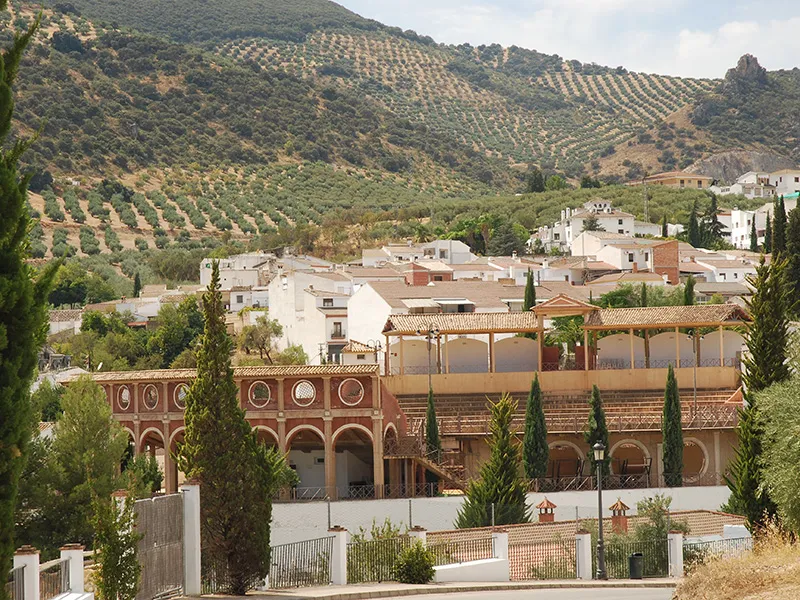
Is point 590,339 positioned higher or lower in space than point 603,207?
lower

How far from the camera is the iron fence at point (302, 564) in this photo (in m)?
29.0

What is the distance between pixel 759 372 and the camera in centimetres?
3641

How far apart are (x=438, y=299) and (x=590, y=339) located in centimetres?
1228

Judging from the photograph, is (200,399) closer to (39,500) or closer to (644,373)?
(39,500)

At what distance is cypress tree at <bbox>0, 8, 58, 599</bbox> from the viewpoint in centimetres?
1670

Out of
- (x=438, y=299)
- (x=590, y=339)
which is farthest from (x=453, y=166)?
(x=590, y=339)

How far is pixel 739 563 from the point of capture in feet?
77.7

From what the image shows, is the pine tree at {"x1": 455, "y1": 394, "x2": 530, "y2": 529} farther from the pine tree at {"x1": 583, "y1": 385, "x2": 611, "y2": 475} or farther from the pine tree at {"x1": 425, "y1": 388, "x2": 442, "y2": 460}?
the pine tree at {"x1": 425, "y1": 388, "x2": 442, "y2": 460}

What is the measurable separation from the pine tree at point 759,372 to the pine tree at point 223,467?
13.8 m

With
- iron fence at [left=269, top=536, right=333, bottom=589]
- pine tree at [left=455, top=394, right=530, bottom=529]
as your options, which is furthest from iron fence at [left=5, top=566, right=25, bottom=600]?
pine tree at [left=455, top=394, right=530, bottom=529]

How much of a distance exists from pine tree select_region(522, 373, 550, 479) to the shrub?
15.0 m

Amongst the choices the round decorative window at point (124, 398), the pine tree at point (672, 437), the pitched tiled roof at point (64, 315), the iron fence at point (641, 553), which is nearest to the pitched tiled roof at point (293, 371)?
the round decorative window at point (124, 398)

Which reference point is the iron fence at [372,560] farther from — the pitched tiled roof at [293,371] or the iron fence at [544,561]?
the pitched tiled roof at [293,371]

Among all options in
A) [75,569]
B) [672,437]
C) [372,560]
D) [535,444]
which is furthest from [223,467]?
[672,437]
